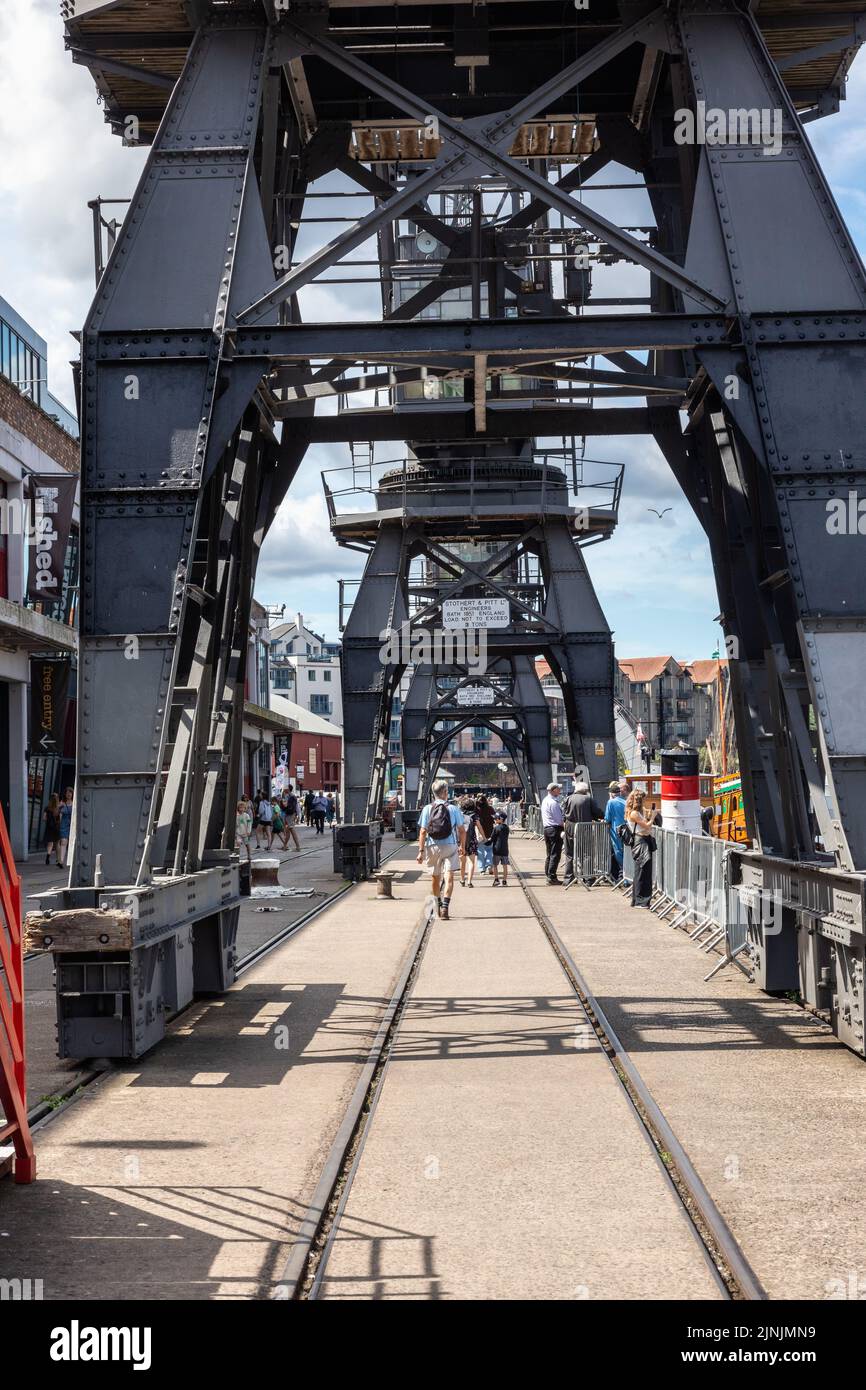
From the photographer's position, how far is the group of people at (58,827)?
36.3 m

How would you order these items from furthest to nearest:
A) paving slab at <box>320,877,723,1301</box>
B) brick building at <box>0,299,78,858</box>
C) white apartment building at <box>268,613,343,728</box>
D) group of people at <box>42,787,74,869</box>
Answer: white apartment building at <box>268,613,343,728</box> → brick building at <box>0,299,78,858</box> → group of people at <box>42,787,74,869</box> → paving slab at <box>320,877,723,1301</box>

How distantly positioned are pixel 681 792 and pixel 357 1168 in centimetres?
1717

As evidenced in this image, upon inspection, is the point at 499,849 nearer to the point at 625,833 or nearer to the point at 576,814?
the point at 576,814

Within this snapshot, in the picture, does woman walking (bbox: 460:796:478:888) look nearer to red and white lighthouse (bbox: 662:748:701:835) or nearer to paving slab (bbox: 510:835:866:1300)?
red and white lighthouse (bbox: 662:748:701:835)

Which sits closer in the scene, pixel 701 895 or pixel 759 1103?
pixel 759 1103

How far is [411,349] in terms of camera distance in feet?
37.0

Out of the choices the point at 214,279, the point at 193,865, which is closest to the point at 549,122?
the point at 214,279

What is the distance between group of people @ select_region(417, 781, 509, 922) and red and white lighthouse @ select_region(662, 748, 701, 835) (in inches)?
136

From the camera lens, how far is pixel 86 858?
34.0 feet

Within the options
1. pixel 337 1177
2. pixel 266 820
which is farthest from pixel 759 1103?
pixel 266 820

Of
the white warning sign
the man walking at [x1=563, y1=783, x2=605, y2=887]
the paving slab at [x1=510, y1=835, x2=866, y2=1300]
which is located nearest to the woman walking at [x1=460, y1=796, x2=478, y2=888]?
the man walking at [x1=563, y1=783, x2=605, y2=887]

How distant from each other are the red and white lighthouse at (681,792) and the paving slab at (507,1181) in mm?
11690

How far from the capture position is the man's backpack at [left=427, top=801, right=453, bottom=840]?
20953 mm
